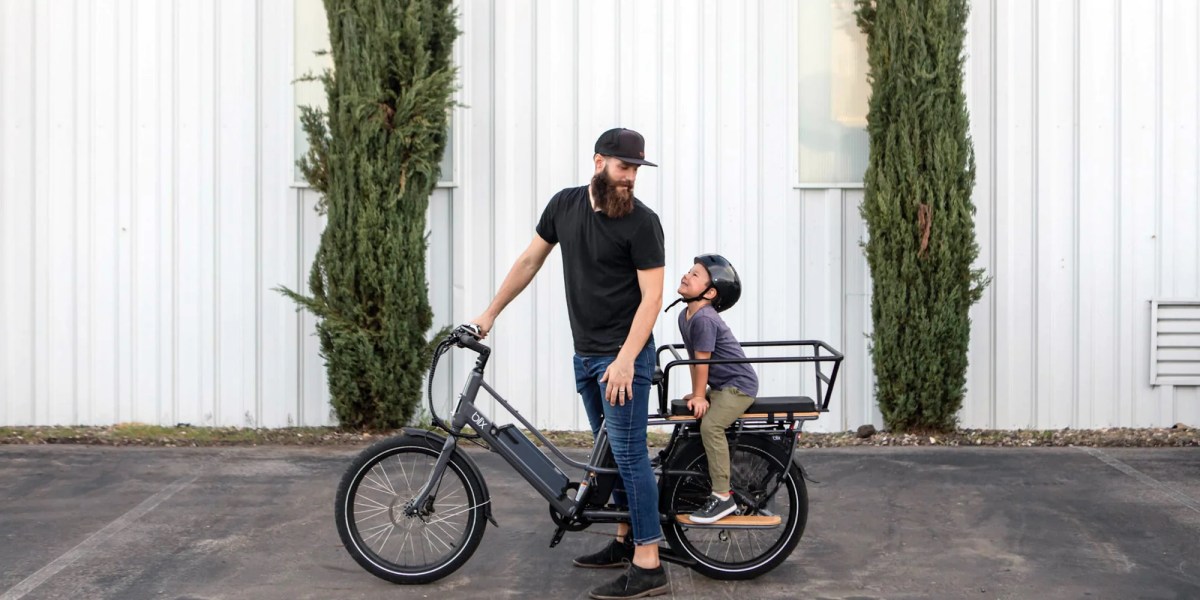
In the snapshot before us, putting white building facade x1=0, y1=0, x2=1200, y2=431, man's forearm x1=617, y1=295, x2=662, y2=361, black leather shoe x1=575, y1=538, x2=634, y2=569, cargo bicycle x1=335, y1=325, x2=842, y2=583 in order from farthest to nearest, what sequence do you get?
white building facade x1=0, y1=0, x2=1200, y2=431
black leather shoe x1=575, y1=538, x2=634, y2=569
cargo bicycle x1=335, y1=325, x2=842, y2=583
man's forearm x1=617, y1=295, x2=662, y2=361

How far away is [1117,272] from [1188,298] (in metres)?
0.49

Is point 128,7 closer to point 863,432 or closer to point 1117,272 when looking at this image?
point 863,432

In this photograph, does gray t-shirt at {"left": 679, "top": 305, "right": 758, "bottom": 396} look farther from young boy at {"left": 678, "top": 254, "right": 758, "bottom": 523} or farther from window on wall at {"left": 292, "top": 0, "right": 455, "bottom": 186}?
window on wall at {"left": 292, "top": 0, "right": 455, "bottom": 186}

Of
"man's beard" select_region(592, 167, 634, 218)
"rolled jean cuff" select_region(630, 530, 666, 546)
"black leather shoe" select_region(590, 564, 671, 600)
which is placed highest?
"man's beard" select_region(592, 167, 634, 218)

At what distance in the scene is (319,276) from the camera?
859 centimetres

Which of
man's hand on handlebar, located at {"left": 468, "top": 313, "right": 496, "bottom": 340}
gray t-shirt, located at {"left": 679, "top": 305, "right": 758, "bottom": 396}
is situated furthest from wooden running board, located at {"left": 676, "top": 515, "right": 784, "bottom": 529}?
man's hand on handlebar, located at {"left": 468, "top": 313, "right": 496, "bottom": 340}

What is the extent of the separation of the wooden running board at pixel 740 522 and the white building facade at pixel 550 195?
3.27 m

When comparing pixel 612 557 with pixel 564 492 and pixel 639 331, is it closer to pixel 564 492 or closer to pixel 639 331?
pixel 564 492

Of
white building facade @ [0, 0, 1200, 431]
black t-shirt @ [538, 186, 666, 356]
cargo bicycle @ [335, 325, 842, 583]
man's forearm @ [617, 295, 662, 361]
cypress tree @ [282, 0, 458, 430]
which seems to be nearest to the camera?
man's forearm @ [617, 295, 662, 361]

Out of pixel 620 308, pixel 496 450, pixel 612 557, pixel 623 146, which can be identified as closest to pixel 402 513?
pixel 496 450

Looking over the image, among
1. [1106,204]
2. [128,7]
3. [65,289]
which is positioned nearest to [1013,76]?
[1106,204]

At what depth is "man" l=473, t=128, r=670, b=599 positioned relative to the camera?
5.39 m

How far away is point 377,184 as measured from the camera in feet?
27.7

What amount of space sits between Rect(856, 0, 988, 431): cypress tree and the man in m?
3.39
